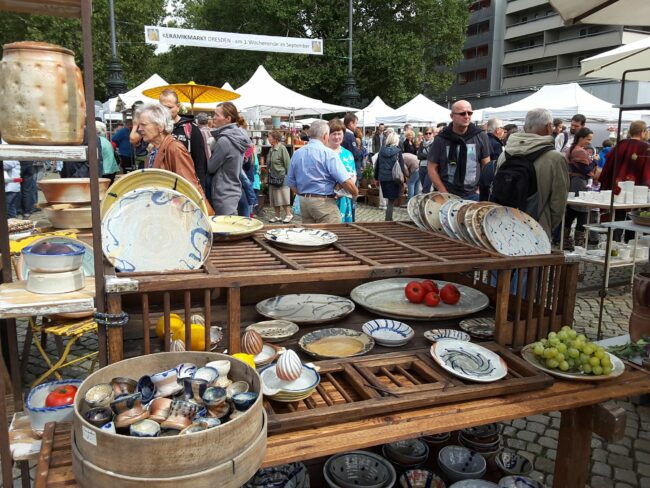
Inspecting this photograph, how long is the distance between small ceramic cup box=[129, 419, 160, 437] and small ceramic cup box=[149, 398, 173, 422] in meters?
0.03

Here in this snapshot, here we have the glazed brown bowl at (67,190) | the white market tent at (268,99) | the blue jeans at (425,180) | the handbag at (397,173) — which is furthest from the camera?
the white market tent at (268,99)

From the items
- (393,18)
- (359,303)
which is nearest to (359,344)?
(359,303)

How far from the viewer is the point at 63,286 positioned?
189cm

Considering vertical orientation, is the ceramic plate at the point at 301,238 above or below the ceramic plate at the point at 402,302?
above

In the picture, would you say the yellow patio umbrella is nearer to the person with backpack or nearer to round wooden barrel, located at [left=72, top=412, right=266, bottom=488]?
the person with backpack

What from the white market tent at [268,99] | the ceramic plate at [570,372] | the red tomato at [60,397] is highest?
the white market tent at [268,99]

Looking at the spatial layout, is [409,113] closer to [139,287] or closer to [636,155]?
[636,155]

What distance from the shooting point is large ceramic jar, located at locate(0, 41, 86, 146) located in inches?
64.4

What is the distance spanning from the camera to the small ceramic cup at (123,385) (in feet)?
5.14

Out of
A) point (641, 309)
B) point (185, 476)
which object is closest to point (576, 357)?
point (185, 476)

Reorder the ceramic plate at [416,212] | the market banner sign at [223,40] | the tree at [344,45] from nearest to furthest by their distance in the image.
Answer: the ceramic plate at [416,212] < the market banner sign at [223,40] < the tree at [344,45]

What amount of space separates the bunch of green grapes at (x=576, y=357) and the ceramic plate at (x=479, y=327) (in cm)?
30

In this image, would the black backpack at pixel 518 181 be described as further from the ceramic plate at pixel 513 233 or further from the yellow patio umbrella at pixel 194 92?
the yellow patio umbrella at pixel 194 92

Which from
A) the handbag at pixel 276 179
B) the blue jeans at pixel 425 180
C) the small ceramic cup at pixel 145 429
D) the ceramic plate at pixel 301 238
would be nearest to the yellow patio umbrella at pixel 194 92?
the handbag at pixel 276 179
